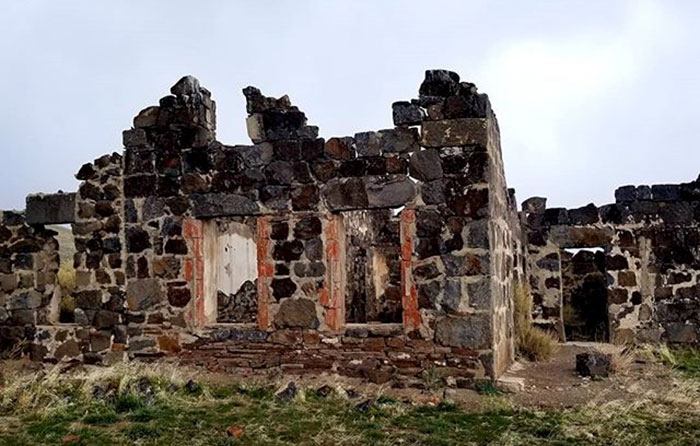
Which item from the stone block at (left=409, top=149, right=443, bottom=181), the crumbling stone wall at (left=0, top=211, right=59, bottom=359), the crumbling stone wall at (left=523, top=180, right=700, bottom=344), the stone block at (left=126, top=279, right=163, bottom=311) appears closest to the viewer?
the stone block at (left=409, top=149, right=443, bottom=181)

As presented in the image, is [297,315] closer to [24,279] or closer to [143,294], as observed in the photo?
[143,294]

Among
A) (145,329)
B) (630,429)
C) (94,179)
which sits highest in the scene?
(94,179)

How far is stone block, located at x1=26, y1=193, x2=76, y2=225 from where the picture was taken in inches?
412

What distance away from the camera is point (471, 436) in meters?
6.31

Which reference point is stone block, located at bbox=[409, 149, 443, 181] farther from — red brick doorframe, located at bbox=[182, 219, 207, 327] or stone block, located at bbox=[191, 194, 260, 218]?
red brick doorframe, located at bbox=[182, 219, 207, 327]

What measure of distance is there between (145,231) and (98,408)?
304 cm

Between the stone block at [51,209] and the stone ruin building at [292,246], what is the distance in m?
0.02

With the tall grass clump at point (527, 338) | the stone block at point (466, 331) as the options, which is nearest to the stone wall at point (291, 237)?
the stone block at point (466, 331)

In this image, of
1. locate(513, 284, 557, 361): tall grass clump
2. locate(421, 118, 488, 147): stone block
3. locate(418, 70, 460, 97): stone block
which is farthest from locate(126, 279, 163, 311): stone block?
locate(513, 284, 557, 361): tall grass clump

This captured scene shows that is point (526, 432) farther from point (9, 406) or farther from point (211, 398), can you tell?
point (9, 406)

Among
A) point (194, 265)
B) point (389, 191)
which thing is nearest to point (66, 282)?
point (194, 265)

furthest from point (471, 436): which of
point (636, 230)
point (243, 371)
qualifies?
point (636, 230)

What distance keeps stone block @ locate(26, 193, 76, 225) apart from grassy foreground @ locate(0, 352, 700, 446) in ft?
9.43

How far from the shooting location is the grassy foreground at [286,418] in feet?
20.5
